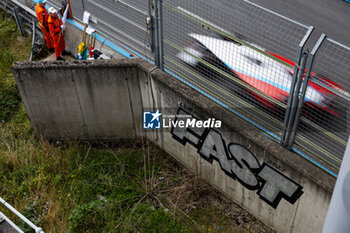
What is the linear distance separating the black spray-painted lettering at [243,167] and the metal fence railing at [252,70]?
1.60ft

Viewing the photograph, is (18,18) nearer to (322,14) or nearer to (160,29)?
(160,29)

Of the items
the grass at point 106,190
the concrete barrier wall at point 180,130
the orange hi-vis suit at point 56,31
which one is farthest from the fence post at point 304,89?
the orange hi-vis suit at point 56,31

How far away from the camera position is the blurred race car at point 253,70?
554 cm

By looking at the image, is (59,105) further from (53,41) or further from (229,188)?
(229,188)

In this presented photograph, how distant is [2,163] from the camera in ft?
26.0

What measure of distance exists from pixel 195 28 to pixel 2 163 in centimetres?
454

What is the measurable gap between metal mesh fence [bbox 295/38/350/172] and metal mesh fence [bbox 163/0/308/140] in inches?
15.2

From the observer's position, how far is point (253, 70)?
6.12 metres

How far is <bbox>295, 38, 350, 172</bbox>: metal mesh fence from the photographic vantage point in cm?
532

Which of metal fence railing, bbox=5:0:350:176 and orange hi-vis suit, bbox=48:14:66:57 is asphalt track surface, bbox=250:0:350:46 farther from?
orange hi-vis suit, bbox=48:14:66:57

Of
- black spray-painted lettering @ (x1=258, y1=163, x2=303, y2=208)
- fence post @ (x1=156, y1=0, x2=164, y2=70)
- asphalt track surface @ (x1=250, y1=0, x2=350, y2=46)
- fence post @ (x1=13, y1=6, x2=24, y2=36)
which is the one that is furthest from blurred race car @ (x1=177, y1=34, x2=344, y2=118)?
fence post @ (x1=13, y1=6, x2=24, y2=36)

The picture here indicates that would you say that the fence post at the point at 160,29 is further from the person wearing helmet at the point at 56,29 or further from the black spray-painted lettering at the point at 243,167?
the person wearing helmet at the point at 56,29

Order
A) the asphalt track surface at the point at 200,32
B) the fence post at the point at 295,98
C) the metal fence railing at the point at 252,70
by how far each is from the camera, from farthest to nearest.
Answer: the asphalt track surface at the point at 200,32 < the metal fence railing at the point at 252,70 < the fence post at the point at 295,98

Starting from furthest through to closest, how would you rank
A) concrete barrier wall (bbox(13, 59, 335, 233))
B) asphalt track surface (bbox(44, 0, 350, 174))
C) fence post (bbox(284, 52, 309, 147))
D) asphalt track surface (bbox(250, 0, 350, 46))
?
1. asphalt track surface (bbox(250, 0, 350, 46))
2. concrete barrier wall (bbox(13, 59, 335, 233))
3. asphalt track surface (bbox(44, 0, 350, 174))
4. fence post (bbox(284, 52, 309, 147))
